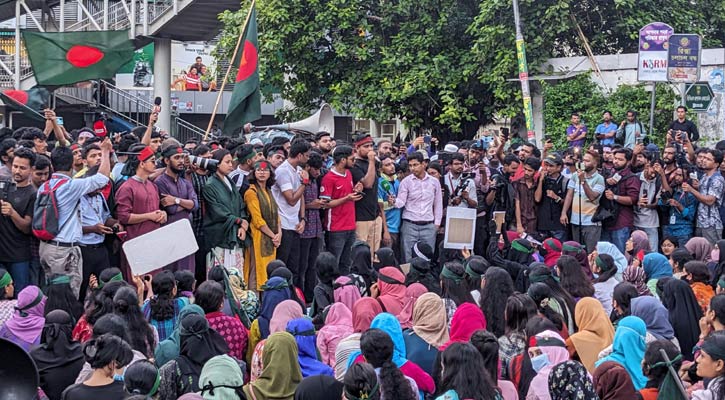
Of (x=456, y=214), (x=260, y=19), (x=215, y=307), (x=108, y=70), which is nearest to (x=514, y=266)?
(x=456, y=214)

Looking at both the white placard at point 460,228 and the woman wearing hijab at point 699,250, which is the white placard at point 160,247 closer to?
the white placard at point 460,228

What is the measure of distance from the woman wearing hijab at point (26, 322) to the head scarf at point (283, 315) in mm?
1695

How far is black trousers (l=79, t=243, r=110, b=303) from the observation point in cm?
975

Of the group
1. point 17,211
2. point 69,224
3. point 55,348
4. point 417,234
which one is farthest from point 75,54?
point 55,348

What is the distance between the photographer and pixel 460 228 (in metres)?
12.1

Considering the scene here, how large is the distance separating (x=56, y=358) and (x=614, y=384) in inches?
140

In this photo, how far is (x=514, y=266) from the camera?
1071cm

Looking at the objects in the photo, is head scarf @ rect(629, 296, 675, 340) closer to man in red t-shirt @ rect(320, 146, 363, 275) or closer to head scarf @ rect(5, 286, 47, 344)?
head scarf @ rect(5, 286, 47, 344)

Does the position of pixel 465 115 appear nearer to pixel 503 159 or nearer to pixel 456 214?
pixel 503 159

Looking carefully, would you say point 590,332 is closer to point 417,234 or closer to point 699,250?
point 699,250

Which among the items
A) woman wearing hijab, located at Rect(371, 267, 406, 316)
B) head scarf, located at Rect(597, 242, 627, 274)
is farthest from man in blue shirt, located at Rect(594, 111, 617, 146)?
woman wearing hijab, located at Rect(371, 267, 406, 316)

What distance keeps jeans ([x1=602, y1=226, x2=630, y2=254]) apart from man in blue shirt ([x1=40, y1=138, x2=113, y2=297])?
22.4 ft

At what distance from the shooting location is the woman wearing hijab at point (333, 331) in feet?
24.5

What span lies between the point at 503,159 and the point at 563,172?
82 centimetres
